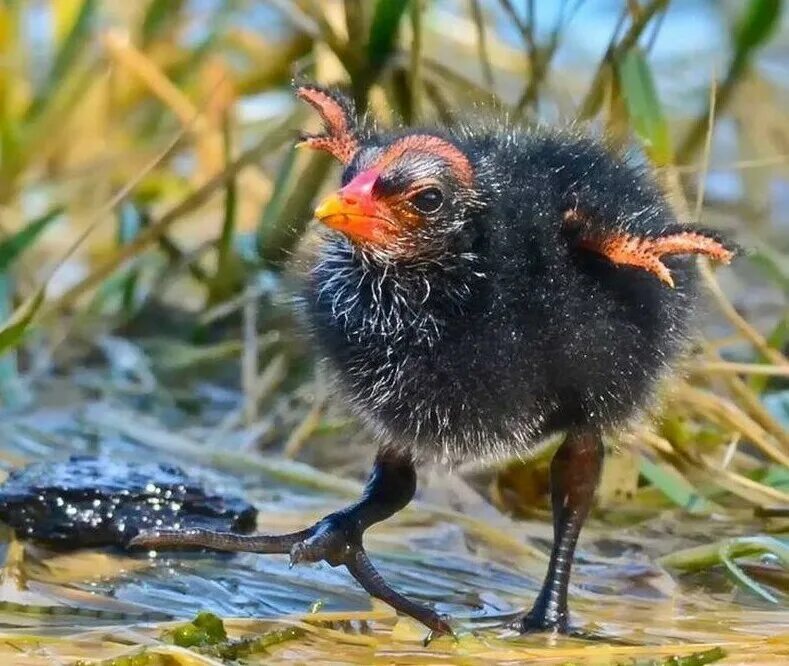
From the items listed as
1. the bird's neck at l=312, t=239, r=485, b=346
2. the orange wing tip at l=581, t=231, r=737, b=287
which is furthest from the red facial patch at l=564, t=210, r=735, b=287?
the bird's neck at l=312, t=239, r=485, b=346

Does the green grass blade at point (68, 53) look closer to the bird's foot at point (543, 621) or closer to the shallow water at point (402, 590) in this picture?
the shallow water at point (402, 590)

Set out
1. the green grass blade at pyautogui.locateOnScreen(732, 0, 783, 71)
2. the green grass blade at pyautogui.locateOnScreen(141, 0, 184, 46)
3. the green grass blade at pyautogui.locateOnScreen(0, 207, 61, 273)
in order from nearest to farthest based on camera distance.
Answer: the green grass blade at pyautogui.locateOnScreen(0, 207, 61, 273), the green grass blade at pyautogui.locateOnScreen(732, 0, 783, 71), the green grass blade at pyautogui.locateOnScreen(141, 0, 184, 46)

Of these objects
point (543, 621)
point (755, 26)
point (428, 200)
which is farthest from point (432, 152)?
point (755, 26)

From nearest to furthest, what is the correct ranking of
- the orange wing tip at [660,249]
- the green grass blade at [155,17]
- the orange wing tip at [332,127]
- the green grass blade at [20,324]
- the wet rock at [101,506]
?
the orange wing tip at [660,249], the orange wing tip at [332,127], the wet rock at [101,506], the green grass blade at [20,324], the green grass blade at [155,17]

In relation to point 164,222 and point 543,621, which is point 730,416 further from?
point 164,222

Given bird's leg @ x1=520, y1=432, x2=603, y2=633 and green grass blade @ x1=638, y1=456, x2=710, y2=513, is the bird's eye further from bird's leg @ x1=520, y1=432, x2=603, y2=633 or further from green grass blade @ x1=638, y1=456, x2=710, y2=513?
green grass blade @ x1=638, y1=456, x2=710, y2=513

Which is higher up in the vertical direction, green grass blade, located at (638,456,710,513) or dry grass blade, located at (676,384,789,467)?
dry grass blade, located at (676,384,789,467)

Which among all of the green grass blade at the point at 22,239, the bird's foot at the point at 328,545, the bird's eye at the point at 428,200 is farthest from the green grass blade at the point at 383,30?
the bird's foot at the point at 328,545

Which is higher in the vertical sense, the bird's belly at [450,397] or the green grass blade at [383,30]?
the green grass blade at [383,30]

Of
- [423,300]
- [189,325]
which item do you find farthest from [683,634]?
[189,325]
